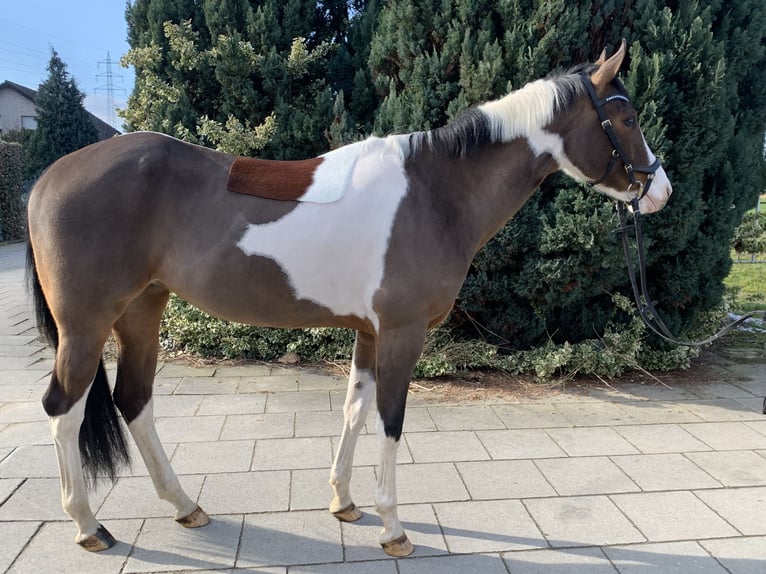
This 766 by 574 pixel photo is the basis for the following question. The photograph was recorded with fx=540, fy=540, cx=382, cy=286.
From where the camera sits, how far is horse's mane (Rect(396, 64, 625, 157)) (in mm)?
2244

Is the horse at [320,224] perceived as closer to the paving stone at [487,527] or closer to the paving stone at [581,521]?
the paving stone at [487,527]

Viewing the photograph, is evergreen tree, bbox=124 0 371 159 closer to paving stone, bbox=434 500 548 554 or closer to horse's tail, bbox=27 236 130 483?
horse's tail, bbox=27 236 130 483

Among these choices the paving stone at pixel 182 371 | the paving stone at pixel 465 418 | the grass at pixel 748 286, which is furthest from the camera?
the grass at pixel 748 286

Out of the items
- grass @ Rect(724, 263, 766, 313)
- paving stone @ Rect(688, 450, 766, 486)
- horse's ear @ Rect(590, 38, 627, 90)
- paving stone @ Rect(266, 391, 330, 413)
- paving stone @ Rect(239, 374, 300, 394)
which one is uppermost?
horse's ear @ Rect(590, 38, 627, 90)

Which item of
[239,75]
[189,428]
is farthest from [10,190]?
[189,428]

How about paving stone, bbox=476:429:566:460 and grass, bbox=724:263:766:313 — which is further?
grass, bbox=724:263:766:313

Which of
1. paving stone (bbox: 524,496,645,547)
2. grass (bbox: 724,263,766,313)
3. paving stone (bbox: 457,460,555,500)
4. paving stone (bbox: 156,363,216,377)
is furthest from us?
grass (bbox: 724,263,766,313)

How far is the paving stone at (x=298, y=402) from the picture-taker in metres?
3.91

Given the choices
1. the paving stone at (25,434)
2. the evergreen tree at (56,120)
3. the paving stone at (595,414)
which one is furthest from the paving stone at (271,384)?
the evergreen tree at (56,120)

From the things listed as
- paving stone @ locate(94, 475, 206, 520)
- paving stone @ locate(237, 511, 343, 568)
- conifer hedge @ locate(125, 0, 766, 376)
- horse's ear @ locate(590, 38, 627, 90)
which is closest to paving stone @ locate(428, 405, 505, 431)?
conifer hedge @ locate(125, 0, 766, 376)

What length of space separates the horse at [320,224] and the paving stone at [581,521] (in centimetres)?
70

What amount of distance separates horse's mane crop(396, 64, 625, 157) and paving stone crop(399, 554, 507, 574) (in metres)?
1.70

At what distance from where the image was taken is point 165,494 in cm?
249

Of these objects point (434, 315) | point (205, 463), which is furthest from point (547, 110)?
point (205, 463)
